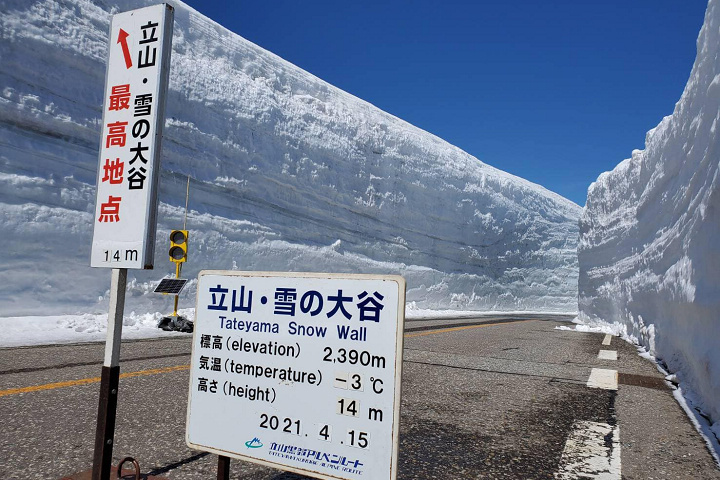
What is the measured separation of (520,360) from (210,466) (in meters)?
5.49

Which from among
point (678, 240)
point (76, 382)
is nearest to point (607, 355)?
point (678, 240)

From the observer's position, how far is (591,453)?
10.2 ft

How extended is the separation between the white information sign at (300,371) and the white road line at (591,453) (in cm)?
149

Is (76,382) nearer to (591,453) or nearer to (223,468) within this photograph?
(223,468)

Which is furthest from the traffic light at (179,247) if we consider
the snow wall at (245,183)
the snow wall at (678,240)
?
the snow wall at (678,240)

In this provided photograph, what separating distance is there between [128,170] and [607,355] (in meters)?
8.31

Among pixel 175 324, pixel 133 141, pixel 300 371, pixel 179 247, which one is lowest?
pixel 175 324

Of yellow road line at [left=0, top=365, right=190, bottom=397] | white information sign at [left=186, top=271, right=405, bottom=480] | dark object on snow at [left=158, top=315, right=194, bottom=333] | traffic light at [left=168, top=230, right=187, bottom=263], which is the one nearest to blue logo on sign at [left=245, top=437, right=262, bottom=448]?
white information sign at [left=186, top=271, right=405, bottom=480]

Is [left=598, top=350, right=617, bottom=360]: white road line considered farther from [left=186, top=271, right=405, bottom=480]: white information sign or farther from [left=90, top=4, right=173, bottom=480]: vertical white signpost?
[left=90, top=4, right=173, bottom=480]: vertical white signpost

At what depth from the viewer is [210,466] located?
2732 millimetres

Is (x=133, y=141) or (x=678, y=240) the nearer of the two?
(x=133, y=141)

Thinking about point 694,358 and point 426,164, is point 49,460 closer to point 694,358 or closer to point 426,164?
point 694,358

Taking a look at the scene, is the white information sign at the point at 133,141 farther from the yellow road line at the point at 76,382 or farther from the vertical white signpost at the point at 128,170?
the yellow road line at the point at 76,382

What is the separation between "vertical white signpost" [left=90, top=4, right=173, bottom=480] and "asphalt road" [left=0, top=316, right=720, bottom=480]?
0.66 meters
